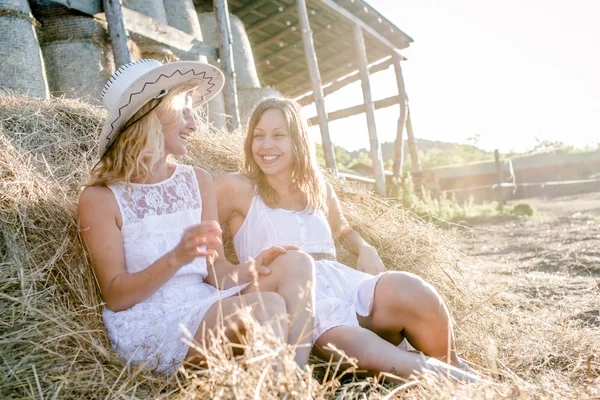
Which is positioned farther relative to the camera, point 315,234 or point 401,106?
point 401,106

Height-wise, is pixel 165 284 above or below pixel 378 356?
above

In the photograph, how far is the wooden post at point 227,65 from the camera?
5.66 meters

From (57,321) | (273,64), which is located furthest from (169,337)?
(273,64)

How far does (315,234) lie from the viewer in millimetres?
2699

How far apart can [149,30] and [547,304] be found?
4.17 m

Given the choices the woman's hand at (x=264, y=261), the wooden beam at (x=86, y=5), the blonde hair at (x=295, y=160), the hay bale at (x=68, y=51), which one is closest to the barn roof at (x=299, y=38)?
the wooden beam at (x=86, y=5)

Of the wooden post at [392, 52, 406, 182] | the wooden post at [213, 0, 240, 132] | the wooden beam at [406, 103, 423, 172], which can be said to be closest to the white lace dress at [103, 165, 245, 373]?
the wooden post at [213, 0, 240, 132]

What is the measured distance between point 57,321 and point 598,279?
13.3 feet

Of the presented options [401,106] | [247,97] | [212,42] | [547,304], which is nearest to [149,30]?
[247,97]

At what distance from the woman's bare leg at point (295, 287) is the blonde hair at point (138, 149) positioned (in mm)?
717

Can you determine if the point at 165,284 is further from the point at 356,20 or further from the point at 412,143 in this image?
the point at 412,143

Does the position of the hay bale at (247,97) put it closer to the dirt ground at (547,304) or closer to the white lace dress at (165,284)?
the dirt ground at (547,304)

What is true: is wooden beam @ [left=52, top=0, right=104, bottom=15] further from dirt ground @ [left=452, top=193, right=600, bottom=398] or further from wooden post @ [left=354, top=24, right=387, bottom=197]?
wooden post @ [left=354, top=24, right=387, bottom=197]

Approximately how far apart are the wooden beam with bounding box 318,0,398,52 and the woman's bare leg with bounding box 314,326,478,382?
6.64m
